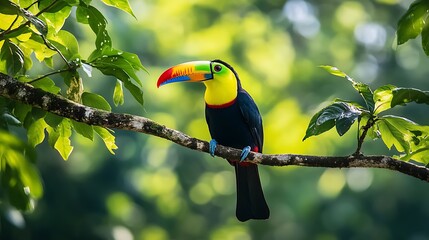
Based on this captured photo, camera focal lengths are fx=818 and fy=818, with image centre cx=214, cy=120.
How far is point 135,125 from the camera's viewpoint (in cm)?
316

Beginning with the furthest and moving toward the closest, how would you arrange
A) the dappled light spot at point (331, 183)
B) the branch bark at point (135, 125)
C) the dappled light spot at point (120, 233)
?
the dappled light spot at point (331, 183), the dappled light spot at point (120, 233), the branch bark at point (135, 125)

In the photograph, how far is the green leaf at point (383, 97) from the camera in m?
3.03

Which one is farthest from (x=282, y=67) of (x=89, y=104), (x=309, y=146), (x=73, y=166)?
(x=89, y=104)

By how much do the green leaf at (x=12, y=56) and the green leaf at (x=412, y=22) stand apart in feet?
4.54

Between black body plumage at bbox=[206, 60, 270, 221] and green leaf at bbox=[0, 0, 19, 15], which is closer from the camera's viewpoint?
green leaf at bbox=[0, 0, 19, 15]

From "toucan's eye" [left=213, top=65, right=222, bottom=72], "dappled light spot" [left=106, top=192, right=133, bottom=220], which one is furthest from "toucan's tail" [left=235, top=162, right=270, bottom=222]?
"dappled light spot" [left=106, top=192, right=133, bottom=220]

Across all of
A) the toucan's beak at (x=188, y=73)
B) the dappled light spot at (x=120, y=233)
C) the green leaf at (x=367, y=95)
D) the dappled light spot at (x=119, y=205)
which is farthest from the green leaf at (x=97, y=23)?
the dappled light spot at (x=119, y=205)

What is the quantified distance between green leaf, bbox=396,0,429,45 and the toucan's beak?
178 cm

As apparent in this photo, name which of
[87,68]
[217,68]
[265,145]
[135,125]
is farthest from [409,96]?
[265,145]

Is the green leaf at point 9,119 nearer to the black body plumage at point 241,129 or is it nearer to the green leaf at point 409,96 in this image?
the green leaf at point 409,96

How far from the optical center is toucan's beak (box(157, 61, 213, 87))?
14.4ft

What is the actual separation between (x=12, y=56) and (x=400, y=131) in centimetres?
148

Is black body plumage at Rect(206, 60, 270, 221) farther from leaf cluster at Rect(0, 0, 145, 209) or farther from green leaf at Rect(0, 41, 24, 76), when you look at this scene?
green leaf at Rect(0, 41, 24, 76)

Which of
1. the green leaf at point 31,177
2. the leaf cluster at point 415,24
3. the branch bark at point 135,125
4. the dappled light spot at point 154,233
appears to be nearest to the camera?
the green leaf at point 31,177
